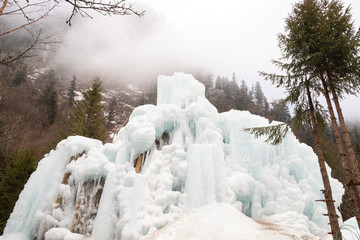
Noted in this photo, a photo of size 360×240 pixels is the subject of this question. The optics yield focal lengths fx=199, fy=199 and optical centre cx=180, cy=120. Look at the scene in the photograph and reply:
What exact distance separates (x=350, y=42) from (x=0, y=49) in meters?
8.22

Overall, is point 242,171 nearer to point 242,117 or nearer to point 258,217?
point 258,217

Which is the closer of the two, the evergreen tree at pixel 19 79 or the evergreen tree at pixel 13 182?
the evergreen tree at pixel 13 182

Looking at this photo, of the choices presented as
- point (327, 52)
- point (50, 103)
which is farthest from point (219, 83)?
point (327, 52)

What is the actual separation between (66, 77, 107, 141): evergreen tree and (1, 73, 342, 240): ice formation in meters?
8.39

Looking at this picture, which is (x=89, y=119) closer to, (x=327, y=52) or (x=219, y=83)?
(x=327, y=52)

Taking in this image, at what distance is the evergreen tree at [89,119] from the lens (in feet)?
55.4

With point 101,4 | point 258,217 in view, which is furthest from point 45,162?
point 258,217

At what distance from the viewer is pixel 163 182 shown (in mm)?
7930

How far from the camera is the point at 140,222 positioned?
661cm

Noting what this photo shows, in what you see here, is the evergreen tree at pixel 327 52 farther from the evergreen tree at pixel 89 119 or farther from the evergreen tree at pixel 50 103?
the evergreen tree at pixel 50 103

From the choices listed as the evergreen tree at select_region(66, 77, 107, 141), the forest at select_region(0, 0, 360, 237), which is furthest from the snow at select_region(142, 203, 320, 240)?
the evergreen tree at select_region(66, 77, 107, 141)

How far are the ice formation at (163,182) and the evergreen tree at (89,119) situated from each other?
27.5 feet

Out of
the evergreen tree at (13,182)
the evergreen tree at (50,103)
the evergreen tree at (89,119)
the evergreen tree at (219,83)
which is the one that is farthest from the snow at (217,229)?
the evergreen tree at (219,83)

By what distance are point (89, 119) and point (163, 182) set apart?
13134mm
